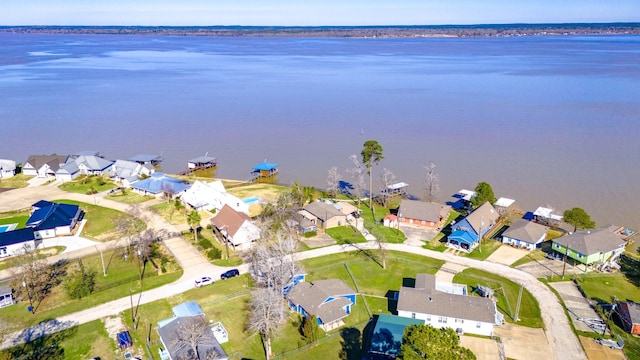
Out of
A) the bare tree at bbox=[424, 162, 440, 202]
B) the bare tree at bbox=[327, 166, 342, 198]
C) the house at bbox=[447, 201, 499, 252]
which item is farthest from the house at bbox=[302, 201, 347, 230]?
the bare tree at bbox=[424, 162, 440, 202]

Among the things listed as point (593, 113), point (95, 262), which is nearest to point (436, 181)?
point (95, 262)

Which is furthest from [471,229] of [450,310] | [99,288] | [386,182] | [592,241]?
[99,288]

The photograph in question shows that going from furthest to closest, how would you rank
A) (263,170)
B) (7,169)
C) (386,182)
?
(263,170), (7,169), (386,182)

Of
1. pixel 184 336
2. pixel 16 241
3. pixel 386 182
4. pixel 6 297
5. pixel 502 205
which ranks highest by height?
pixel 184 336

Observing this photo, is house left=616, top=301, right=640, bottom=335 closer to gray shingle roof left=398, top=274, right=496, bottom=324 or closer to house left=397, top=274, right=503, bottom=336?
house left=397, top=274, right=503, bottom=336

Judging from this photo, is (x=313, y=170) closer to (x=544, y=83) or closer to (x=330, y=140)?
(x=330, y=140)

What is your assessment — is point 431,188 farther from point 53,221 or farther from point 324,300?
point 53,221
